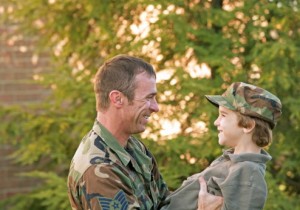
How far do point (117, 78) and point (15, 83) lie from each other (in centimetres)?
420

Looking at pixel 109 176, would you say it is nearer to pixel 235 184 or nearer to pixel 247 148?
pixel 235 184

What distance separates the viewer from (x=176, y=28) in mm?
6633

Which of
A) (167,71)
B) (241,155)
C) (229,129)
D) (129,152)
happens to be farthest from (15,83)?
(241,155)

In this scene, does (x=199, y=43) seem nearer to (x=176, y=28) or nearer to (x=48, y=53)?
(x=176, y=28)

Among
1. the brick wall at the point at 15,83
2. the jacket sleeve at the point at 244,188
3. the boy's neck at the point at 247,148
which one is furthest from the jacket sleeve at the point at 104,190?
the brick wall at the point at 15,83

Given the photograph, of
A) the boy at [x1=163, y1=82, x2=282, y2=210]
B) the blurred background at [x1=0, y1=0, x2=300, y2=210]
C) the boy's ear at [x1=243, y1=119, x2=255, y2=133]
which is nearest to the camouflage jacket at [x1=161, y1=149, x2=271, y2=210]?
the boy at [x1=163, y1=82, x2=282, y2=210]

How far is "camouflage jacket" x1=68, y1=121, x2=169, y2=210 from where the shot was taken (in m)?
3.51

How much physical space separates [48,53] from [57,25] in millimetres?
447

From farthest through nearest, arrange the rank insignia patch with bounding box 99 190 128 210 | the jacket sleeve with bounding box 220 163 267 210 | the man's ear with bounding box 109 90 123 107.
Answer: the man's ear with bounding box 109 90 123 107 < the jacket sleeve with bounding box 220 163 267 210 < the rank insignia patch with bounding box 99 190 128 210

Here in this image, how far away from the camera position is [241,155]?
369 centimetres

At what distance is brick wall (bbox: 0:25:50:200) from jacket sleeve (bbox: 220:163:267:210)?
4402 mm

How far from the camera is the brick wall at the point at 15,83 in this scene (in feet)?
25.6

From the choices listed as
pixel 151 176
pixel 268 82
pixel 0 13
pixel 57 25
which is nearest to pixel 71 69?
pixel 57 25

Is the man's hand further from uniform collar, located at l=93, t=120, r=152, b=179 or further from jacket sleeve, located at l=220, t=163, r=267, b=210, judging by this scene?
uniform collar, located at l=93, t=120, r=152, b=179
